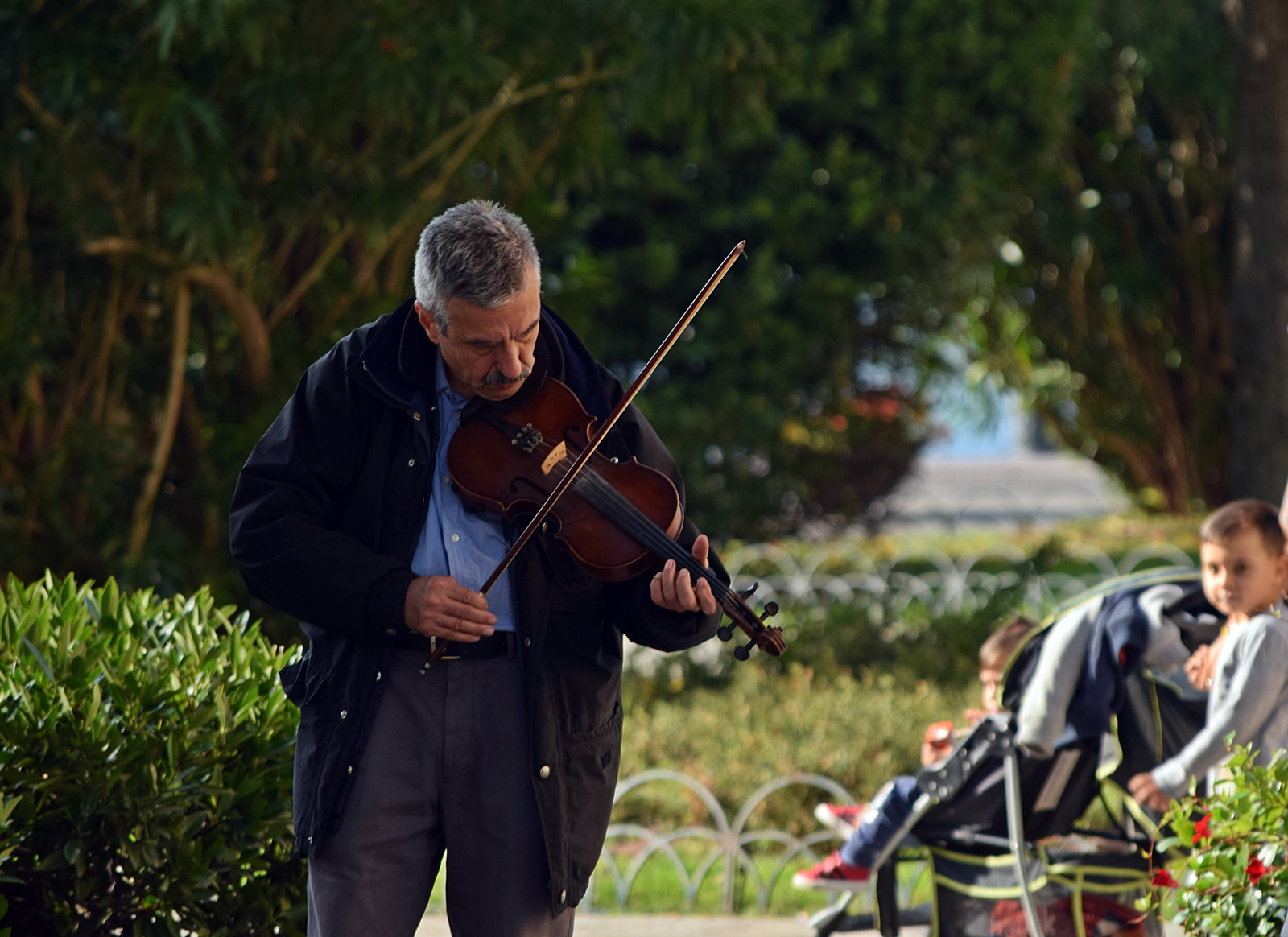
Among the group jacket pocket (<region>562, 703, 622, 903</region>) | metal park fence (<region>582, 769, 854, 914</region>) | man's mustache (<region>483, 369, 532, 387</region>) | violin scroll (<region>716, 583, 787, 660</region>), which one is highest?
man's mustache (<region>483, 369, 532, 387</region>)

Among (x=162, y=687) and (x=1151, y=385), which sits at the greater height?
(x=1151, y=385)

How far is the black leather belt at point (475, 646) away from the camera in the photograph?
8.14 feet

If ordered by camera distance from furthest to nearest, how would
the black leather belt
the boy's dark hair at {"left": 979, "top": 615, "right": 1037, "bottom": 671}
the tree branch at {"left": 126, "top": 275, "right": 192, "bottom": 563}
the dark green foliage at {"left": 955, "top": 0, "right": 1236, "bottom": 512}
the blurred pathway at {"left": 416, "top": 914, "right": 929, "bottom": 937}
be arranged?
the dark green foliage at {"left": 955, "top": 0, "right": 1236, "bottom": 512} → the tree branch at {"left": 126, "top": 275, "right": 192, "bottom": 563} → the blurred pathway at {"left": 416, "top": 914, "right": 929, "bottom": 937} → the boy's dark hair at {"left": 979, "top": 615, "right": 1037, "bottom": 671} → the black leather belt

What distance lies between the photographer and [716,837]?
17.1ft

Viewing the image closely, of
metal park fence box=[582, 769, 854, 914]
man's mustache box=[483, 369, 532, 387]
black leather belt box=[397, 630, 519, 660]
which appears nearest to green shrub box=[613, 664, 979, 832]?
metal park fence box=[582, 769, 854, 914]

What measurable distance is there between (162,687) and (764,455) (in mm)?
7712

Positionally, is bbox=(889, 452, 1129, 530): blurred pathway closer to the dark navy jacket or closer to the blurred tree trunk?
the blurred tree trunk

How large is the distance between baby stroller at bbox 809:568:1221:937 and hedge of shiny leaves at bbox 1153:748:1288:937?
0.92 metres

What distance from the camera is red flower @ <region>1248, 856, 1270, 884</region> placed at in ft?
8.97

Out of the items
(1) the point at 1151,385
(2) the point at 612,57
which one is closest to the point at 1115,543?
(1) the point at 1151,385

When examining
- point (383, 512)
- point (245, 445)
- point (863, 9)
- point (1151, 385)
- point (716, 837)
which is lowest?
point (716, 837)

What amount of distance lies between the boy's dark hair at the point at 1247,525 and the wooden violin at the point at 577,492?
1509mm

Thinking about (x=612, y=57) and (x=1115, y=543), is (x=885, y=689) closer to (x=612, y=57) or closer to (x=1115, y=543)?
(x=612, y=57)

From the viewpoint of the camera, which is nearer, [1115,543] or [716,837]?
[716,837]
